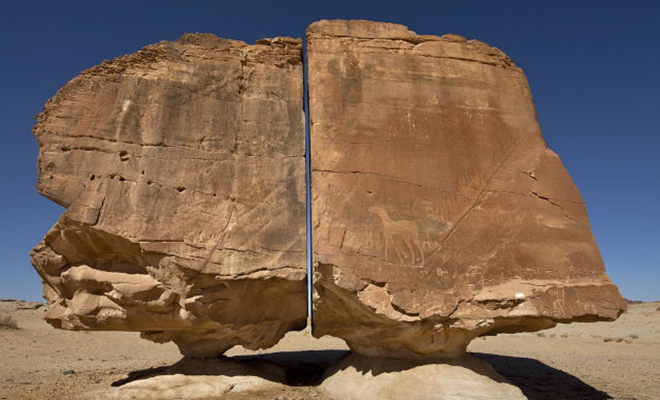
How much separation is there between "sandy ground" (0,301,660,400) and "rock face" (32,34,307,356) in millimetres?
1380

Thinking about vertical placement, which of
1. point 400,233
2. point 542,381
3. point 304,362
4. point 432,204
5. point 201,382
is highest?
point 432,204

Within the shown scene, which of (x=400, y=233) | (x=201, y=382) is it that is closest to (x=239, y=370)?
(x=201, y=382)

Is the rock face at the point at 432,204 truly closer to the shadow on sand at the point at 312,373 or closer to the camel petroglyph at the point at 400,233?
the camel petroglyph at the point at 400,233

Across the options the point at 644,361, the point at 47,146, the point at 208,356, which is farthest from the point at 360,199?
the point at 644,361

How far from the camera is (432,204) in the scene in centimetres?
569

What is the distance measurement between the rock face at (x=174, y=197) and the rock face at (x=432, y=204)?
588 mm

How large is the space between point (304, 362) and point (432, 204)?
15.1 ft

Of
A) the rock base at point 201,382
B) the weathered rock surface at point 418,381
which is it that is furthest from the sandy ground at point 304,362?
the weathered rock surface at point 418,381

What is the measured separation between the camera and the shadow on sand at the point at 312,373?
20.7 feet

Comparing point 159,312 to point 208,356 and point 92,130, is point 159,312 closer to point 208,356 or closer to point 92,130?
point 208,356

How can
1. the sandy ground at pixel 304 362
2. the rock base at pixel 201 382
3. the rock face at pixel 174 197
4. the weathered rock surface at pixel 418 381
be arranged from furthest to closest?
1. the sandy ground at pixel 304 362
2. the rock base at pixel 201 382
3. the rock face at pixel 174 197
4. the weathered rock surface at pixel 418 381

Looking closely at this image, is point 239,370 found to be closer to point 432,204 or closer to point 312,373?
point 312,373

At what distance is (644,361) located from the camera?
9.52m

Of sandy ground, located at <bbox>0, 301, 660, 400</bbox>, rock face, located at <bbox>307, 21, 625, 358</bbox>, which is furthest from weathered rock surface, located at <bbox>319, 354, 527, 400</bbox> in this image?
sandy ground, located at <bbox>0, 301, 660, 400</bbox>
